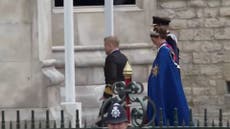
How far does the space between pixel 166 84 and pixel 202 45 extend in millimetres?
5802

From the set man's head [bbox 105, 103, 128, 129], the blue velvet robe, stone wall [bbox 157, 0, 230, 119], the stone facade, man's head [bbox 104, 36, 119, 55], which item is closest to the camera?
man's head [bbox 105, 103, 128, 129]

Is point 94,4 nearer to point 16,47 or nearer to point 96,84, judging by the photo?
point 96,84

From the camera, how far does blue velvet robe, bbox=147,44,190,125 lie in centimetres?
1049

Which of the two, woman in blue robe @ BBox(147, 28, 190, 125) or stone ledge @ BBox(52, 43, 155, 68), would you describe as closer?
woman in blue robe @ BBox(147, 28, 190, 125)

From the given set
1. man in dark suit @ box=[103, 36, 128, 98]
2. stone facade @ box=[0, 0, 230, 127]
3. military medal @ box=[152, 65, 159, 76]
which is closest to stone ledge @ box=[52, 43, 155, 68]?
stone facade @ box=[0, 0, 230, 127]

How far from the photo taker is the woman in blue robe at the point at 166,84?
1050 centimetres

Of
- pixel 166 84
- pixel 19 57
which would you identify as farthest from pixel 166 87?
pixel 19 57

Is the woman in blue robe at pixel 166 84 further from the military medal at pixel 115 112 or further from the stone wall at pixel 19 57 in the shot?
the military medal at pixel 115 112

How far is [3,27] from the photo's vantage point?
12.6m

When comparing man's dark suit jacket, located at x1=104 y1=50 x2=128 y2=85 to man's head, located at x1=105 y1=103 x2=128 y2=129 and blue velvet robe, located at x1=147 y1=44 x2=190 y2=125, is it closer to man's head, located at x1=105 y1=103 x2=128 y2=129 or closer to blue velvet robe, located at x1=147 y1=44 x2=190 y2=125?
blue velvet robe, located at x1=147 y1=44 x2=190 y2=125

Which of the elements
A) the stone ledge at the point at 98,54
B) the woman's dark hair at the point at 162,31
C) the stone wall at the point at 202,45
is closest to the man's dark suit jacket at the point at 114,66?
the woman's dark hair at the point at 162,31

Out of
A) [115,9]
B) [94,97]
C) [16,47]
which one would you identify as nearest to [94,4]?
[115,9]

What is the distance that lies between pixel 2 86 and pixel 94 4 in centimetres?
353

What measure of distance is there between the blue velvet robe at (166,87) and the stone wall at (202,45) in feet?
18.3
